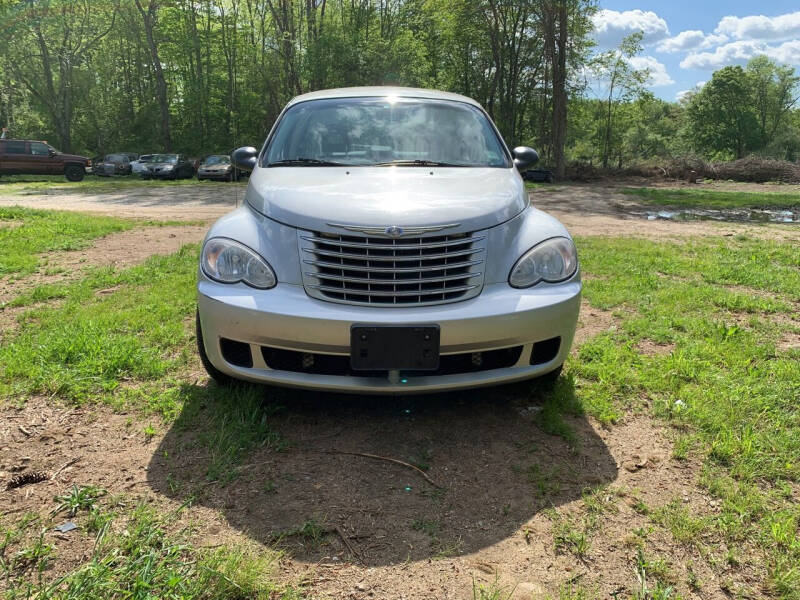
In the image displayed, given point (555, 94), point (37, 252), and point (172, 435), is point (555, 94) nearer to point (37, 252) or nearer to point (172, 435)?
point (37, 252)

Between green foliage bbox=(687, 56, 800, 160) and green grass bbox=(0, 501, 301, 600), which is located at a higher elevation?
green foliage bbox=(687, 56, 800, 160)

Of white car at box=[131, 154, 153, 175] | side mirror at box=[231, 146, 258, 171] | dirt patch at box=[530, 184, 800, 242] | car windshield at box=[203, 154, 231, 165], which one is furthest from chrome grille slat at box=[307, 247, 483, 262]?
white car at box=[131, 154, 153, 175]

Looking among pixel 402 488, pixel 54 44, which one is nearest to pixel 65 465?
pixel 402 488

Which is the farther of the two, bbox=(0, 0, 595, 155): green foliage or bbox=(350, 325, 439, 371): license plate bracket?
bbox=(0, 0, 595, 155): green foliage

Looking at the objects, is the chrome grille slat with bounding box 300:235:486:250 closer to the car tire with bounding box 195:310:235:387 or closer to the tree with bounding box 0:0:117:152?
the car tire with bounding box 195:310:235:387

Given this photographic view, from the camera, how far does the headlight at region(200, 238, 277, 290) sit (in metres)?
2.68

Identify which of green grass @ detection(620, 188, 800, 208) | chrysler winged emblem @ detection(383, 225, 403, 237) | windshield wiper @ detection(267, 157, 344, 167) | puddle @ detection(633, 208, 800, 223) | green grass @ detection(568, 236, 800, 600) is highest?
windshield wiper @ detection(267, 157, 344, 167)

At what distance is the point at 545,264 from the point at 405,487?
1298 millimetres

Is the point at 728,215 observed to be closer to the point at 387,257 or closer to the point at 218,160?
the point at 387,257

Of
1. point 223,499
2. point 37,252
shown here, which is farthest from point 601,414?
point 37,252

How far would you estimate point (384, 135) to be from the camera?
3713mm

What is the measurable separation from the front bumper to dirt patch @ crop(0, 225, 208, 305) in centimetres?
328

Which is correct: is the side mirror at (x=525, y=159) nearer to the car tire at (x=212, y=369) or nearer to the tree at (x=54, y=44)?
the car tire at (x=212, y=369)

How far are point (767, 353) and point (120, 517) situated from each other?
12.7 ft
